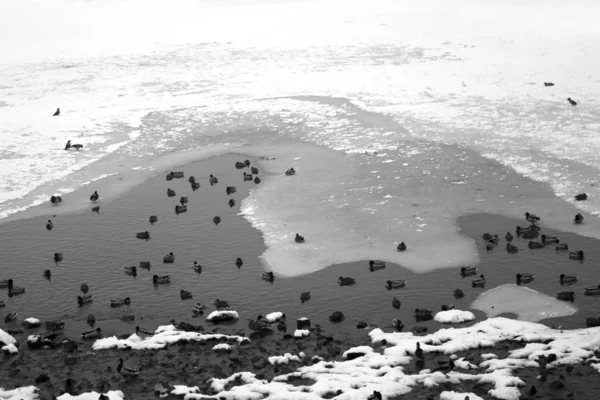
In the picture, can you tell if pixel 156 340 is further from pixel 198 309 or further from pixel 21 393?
pixel 21 393

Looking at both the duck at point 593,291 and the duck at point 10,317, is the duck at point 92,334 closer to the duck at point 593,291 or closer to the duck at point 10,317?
the duck at point 10,317

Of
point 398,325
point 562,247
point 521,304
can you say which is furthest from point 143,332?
point 562,247

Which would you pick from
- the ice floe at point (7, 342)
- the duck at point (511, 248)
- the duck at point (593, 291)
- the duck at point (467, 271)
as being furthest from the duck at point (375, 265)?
the ice floe at point (7, 342)

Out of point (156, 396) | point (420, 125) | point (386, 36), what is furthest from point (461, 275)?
point (386, 36)

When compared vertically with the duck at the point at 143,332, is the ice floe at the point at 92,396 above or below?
below

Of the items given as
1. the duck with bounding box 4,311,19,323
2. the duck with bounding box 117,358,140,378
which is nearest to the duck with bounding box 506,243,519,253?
the duck with bounding box 117,358,140,378

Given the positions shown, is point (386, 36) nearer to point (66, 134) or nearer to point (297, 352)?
point (66, 134)

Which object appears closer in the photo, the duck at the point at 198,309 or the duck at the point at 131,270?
the duck at the point at 198,309
